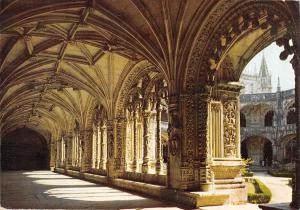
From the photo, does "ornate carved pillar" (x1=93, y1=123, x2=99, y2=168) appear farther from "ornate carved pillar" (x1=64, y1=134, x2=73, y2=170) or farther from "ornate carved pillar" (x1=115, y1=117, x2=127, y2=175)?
"ornate carved pillar" (x1=64, y1=134, x2=73, y2=170)

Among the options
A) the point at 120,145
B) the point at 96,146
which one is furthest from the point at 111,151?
the point at 96,146

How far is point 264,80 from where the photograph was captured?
60250mm

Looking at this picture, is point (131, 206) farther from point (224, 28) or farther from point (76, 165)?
point (76, 165)

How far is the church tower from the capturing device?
5975cm

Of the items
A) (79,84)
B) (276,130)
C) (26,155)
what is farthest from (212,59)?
(26,155)

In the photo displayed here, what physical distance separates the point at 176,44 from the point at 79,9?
263cm

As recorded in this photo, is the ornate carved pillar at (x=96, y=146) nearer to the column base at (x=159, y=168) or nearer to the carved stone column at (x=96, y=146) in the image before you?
the carved stone column at (x=96, y=146)

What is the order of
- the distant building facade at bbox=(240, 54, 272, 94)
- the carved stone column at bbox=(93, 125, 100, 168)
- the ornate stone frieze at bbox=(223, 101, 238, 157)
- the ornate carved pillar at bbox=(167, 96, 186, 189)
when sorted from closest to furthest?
the ornate carved pillar at bbox=(167, 96, 186, 189) → the ornate stone frieze at bbox=(223, 101, 238, 157) → the carved stone column at bbox=(93, 125, 100, 168) → the distant building facade at bbox=(240, 54, 272, 94)

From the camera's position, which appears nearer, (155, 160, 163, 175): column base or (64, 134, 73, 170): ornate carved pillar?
(155, 160, 163, 175): column base

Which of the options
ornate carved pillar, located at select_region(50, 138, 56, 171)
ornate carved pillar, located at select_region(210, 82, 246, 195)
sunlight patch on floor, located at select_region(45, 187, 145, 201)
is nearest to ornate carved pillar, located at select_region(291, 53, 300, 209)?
ornate carved pillar, located at select_region(210, 82, 246, 195)

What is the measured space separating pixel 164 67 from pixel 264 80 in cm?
5321

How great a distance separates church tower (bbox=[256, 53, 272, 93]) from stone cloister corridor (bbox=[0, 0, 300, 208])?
1902 inches

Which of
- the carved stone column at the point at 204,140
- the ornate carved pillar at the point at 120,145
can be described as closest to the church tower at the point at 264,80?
the ornate carved pillar at the point at 120,145

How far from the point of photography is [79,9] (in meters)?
9.88
